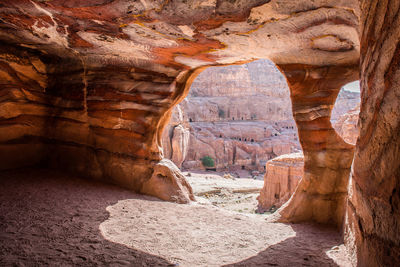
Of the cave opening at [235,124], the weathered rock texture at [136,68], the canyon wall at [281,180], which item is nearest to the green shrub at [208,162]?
the cave opening at [235,124]

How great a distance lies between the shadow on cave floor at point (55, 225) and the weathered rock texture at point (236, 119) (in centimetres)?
1621

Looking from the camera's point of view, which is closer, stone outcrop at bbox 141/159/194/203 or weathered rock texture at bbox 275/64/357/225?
weathered rock texture at bbox 275/64/357/225

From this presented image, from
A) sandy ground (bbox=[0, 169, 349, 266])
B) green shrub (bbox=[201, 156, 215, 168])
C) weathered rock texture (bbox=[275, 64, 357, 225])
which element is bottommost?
green shrub (bbox=[201, 156, 215, 168])

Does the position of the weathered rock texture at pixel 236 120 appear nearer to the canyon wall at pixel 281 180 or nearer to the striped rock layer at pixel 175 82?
the canyon wall at pixel 281 180

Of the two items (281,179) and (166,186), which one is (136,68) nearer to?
(166,186)

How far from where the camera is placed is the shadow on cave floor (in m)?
2.50

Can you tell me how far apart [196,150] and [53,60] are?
20.6 meters

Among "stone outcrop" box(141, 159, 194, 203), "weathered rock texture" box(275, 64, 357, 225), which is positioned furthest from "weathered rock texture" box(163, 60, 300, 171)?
"weathered rock texture" box(275, 64, 357, 225)

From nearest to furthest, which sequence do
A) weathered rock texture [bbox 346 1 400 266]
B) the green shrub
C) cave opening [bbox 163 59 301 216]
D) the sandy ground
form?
weathered rock texture [bbox 346 1 400 266]
the sandy ground
cave opening [bbox 163 59 301 216]
the green shrub

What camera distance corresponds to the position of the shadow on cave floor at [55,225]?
2496 millimetres

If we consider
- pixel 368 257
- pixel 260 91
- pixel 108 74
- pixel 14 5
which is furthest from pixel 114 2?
pixel 260 91

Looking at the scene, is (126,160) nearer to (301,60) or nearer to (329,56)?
(301,60)

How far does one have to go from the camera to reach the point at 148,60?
593cm

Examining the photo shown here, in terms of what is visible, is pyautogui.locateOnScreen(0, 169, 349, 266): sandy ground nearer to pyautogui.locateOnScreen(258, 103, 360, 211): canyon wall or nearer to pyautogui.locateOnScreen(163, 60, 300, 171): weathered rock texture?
pyautogui.locateOnScreen(258, 103, 360, 211): canyon wall
